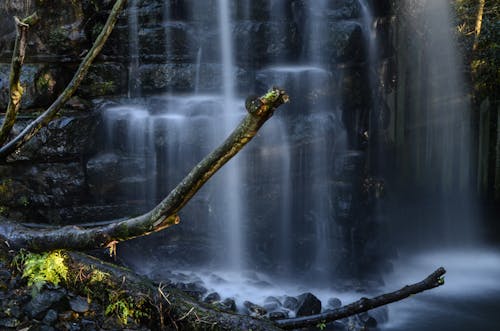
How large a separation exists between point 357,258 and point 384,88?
3543mm

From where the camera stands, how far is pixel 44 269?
3.52 m

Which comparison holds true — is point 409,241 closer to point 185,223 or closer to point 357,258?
point 357,258

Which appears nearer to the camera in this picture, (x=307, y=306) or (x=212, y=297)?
(x=307, y=306)

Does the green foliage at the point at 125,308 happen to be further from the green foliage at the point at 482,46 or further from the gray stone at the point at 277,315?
the green foliage at the point at 482,46

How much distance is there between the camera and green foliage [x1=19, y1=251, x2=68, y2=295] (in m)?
3.50

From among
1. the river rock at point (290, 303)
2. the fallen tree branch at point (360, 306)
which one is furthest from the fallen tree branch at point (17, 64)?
the river rock at point (290, 303)

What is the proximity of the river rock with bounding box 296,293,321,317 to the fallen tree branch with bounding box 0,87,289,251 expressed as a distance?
14.9 ft

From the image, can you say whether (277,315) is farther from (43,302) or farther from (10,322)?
(10,322)

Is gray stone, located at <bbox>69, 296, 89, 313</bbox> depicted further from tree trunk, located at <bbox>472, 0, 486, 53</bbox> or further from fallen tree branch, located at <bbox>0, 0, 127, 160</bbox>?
tree trunk, located at <bbox>472, 0, 486, 53</bbox>

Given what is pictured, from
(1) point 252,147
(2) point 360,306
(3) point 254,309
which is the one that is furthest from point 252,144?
(2) point 360,306

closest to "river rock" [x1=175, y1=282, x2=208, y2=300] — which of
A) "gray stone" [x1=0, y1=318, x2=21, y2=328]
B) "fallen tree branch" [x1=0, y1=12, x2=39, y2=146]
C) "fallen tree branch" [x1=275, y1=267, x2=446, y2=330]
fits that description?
"fallen tree branch" [x1=275, y1=267, x2=446, y2=330]

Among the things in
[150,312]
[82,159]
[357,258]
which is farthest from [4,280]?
[357,258]

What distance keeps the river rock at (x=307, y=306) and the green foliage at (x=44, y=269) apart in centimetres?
417

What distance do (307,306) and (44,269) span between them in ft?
14.2
